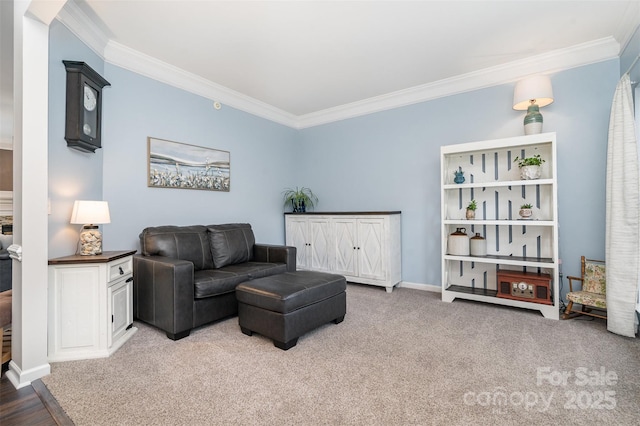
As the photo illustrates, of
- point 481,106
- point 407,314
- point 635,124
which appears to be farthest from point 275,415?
point 481,106

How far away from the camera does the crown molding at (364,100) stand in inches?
113

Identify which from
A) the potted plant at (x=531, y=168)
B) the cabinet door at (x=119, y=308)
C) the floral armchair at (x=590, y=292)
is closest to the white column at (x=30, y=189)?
the cabinet door at (x=119, y=308)

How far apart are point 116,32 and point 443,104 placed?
3.76 meters

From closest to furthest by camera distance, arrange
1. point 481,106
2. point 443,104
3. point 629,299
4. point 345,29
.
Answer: point 629,299 → point 345,29 → point 481,106 → point 443,104

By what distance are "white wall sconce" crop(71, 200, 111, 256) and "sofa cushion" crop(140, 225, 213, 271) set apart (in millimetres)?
567

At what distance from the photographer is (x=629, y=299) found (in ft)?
Result: 8.43

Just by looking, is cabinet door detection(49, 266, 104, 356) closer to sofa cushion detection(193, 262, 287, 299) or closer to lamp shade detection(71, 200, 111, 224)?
lamp shade detection(71, 200, 111, 224)

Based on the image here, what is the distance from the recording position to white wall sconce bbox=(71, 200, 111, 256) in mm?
2457

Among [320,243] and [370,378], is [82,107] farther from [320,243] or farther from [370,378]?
[320,243]

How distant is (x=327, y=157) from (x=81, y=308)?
12.7 feet

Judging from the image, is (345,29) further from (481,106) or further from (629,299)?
(629,299)

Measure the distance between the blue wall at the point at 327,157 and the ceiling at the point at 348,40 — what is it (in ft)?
0.62

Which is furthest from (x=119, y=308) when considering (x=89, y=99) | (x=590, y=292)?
(x=590, y=292)

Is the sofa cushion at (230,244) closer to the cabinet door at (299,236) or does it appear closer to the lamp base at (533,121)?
the cabinet door at (299,236)
